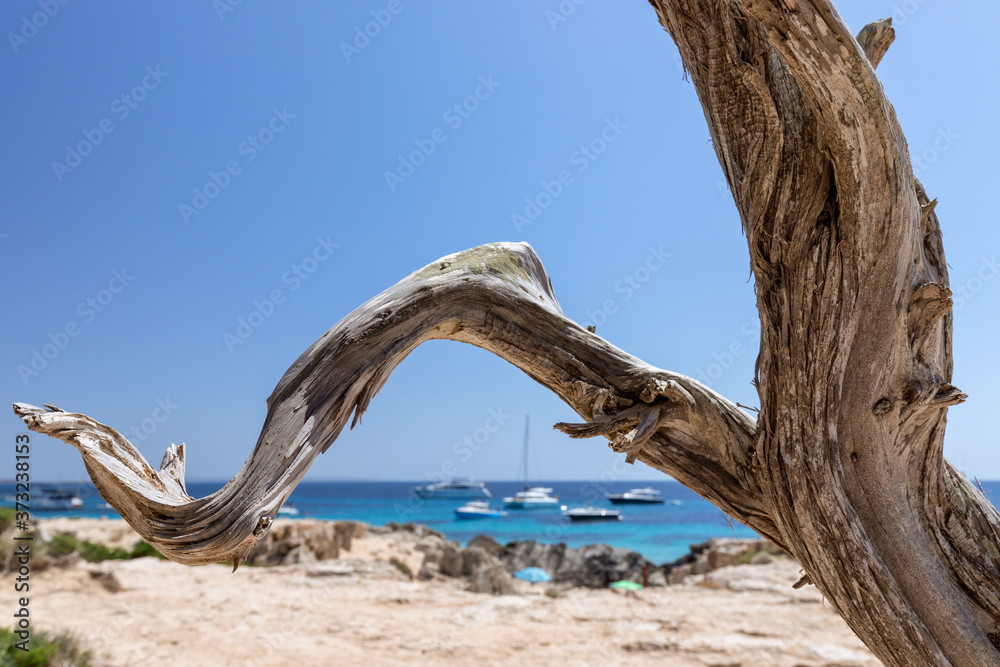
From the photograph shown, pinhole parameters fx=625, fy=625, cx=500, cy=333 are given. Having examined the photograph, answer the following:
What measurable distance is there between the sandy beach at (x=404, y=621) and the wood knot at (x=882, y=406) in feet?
22.2

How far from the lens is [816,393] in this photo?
7.07 feet

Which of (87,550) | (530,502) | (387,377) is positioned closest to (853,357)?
(387,377)

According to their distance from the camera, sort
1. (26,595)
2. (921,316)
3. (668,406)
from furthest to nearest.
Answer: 1. (26,595)
2. (668,406)
3. (921,316)

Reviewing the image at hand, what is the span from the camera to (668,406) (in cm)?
240

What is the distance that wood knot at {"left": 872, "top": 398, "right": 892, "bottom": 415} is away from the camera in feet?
6.93

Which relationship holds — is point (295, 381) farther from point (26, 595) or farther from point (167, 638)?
point (26, 595)

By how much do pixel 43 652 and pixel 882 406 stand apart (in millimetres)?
8392

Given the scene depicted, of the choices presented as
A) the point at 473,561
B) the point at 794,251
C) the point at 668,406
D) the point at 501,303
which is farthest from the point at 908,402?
the point at 473,561

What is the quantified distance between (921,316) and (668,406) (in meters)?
0.89

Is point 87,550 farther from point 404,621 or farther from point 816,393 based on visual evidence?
point 816,393

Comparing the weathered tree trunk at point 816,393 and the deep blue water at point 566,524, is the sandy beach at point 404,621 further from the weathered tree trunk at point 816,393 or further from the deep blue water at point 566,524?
the deep blue water at point 566,524

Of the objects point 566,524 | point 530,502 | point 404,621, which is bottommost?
point 566,524

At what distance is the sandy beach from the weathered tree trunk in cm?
640

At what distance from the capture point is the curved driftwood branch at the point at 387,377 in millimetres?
2016
